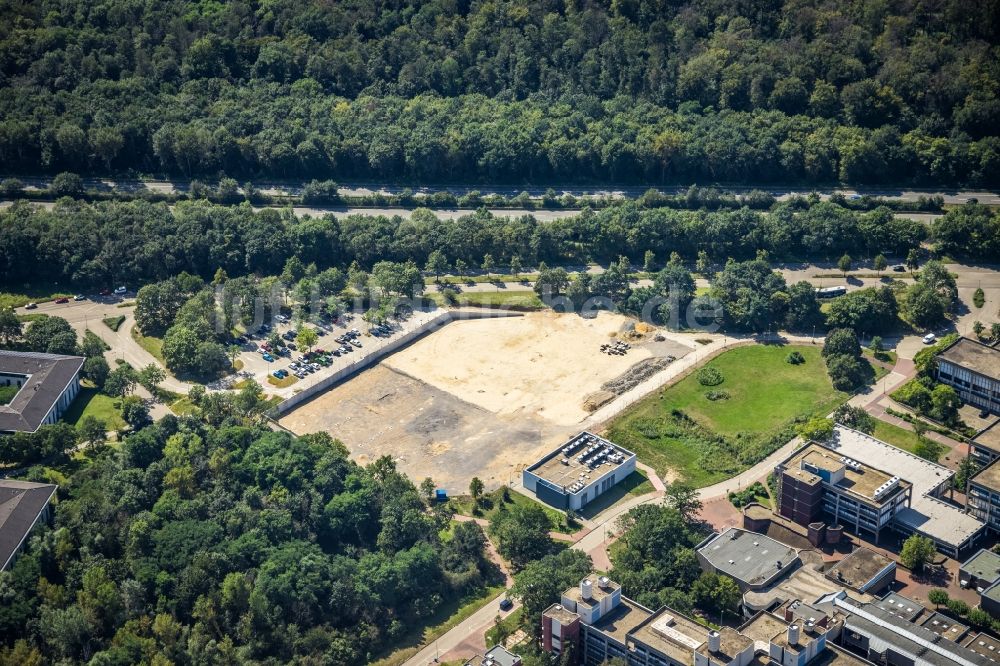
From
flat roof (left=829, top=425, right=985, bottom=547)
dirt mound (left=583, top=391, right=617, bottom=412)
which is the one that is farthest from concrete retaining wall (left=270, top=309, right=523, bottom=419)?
flat roof (left=829, top=425, right=985, bottom=547)

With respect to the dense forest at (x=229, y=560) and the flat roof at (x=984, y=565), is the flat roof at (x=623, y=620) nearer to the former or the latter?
the dense forest at (x=229, y=560)

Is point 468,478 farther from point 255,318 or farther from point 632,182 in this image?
point 632,182

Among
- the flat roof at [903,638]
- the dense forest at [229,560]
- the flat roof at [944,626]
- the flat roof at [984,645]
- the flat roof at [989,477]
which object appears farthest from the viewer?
the flat roof at [989,477]

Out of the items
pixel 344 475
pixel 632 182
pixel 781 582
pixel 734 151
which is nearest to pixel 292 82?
pixel 632 182

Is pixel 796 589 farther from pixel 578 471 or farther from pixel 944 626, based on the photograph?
pixel 578 471

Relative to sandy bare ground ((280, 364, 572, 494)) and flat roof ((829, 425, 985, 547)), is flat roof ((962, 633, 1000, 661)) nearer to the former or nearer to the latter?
flat roof ((829, 425, 985, 547))

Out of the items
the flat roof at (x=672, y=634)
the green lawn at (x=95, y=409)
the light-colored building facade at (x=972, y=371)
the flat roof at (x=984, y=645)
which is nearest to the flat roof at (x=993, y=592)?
the flat roof at (x=984, y=645)
